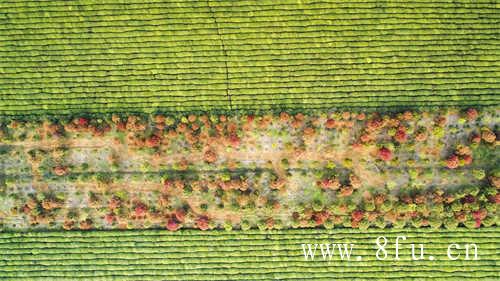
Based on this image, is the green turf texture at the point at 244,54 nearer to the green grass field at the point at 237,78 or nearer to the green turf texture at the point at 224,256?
the green grass field at the point at 237,78

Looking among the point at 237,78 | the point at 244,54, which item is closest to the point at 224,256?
the point at 237,78

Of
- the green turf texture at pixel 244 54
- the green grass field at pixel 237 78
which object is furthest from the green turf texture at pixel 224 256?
the green turf texture at pixel 244 54

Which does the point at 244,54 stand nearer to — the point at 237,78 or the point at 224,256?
the point at 237,78

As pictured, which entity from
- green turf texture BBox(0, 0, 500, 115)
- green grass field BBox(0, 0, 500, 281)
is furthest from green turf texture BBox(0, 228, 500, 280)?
green turf texture BBox(0, 0, 500, 115)

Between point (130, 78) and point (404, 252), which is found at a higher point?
point (130, 78)

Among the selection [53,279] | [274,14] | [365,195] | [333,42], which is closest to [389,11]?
[333,42]

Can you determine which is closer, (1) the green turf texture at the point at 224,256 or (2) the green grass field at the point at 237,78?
(2) the green grass field at the point at 237,78

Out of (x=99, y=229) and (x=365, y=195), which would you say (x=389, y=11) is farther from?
(x=99, y=229)
